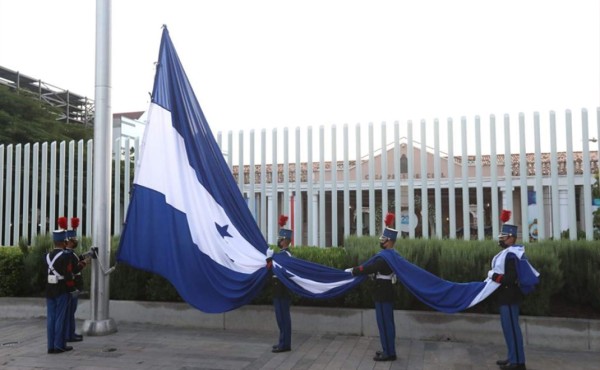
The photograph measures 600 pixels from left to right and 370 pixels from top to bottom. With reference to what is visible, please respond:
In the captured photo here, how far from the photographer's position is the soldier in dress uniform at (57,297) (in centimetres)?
699

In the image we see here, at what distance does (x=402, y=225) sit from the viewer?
9.03 m

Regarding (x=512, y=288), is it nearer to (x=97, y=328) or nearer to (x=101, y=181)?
(x=97, y=328)

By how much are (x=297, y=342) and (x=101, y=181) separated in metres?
4.12

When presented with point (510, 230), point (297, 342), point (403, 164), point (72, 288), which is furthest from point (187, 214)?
point (510, 230)

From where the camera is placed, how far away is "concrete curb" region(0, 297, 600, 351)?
7.03 meters

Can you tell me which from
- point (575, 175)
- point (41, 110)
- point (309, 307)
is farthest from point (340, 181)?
point (41, 110)

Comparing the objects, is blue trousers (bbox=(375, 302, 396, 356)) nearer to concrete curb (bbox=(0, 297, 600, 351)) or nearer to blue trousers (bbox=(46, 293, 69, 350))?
concrete curb (bbox=(0, 297, 600, 351))

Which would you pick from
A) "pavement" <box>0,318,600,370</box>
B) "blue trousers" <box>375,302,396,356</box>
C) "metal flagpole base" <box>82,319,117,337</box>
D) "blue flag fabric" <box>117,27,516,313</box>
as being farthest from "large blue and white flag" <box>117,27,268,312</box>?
"blue trousers" <box>375,302,396,356</box>

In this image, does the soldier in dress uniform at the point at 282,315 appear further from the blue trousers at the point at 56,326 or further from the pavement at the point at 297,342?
the blue trousers at the point at 56,326

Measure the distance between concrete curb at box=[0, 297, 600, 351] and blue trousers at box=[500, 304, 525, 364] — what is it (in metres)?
1.22

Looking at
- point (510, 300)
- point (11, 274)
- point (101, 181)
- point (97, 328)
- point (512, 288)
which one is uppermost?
point (101, 181)

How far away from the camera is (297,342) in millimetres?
7480

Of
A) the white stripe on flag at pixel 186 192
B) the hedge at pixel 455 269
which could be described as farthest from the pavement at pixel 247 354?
the white stripe on flag at pixel 186 192

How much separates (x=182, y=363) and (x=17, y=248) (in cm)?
615
